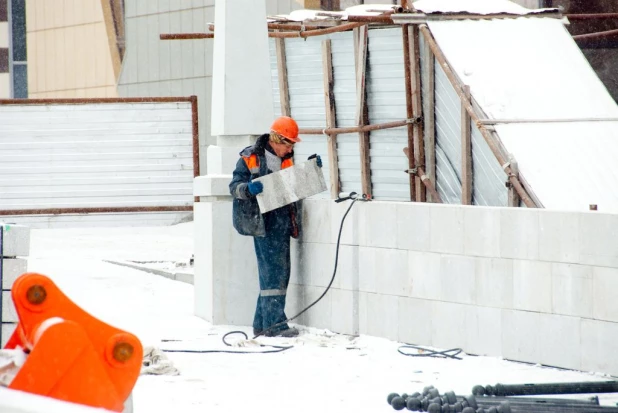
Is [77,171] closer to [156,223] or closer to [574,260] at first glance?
[156,223]

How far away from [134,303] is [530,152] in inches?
179

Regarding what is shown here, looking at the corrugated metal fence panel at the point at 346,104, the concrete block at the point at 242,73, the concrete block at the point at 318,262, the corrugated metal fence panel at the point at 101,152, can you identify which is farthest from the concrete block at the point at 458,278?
the corrugated metal fence panel at the point at 101,152

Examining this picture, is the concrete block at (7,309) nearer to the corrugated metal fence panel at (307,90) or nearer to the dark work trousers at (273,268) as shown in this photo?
the dark work trousers at (273,268)

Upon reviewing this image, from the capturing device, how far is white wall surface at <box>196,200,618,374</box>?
7438 mm

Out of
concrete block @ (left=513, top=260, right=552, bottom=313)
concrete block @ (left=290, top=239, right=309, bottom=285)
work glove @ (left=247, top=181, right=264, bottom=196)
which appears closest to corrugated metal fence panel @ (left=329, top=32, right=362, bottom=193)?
concrete block @ (left=290, top=239, right=309, bottom=285)

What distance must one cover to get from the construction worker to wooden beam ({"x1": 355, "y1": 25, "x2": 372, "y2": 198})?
474cm

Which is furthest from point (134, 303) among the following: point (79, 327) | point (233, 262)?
point (79, 327)

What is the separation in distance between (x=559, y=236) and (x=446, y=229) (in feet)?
3.46

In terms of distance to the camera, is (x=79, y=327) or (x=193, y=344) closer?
(x=79, y=327)

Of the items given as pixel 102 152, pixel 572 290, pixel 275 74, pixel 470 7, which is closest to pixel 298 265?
pixel 572 290

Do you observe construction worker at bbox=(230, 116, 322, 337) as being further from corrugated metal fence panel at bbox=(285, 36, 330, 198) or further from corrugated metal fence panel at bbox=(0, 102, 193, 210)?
corrugated metal fence panel at bbox=(0, 102, 193, 210)

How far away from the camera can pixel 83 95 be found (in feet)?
95.5

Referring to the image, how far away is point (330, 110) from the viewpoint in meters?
15.0

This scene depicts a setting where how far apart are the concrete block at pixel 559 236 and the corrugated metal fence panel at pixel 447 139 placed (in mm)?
5372
